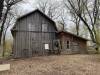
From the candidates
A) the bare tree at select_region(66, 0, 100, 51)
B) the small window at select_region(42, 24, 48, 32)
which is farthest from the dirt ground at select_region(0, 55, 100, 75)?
the bare tree at select_region(66, 0, 100, 51)

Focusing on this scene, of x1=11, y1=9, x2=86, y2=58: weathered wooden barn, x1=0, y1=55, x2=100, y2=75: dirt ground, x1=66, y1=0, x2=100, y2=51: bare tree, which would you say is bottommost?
x1=0, y1=55, x2=100, y2=75: dirt ground

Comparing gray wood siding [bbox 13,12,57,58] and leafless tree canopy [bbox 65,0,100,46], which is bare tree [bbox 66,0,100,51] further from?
gray wood siding [bbox 13,12,57,58]

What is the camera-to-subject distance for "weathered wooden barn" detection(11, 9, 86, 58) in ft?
79.6

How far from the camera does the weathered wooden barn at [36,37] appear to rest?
2427 cm

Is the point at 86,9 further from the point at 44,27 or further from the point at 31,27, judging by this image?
the point at 31,27

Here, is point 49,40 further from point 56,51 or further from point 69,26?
point 69,26

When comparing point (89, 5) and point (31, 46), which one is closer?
point (31, 46)

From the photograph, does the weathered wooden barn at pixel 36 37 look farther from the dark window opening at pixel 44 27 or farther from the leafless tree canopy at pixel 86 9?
the leafless tree canopy at pixel 86 9

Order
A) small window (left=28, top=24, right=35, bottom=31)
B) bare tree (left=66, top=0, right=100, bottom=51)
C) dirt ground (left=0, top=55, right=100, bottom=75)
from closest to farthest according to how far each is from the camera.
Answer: dirt ground (left=0, top=55, right=100, bottom=75)
small window (left=28, top=24, right=35, bottom=31)
bare tree (left=66, top=0, right=100, bottom=51)

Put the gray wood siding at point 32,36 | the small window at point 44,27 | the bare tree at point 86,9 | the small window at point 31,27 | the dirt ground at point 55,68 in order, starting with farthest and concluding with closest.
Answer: the bare tree at point 86,9
the small window at point 44,27
the small window at point 31,27
the gray wood siding at point 32,36
the dirt ground at point 55,68

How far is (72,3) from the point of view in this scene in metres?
32.4

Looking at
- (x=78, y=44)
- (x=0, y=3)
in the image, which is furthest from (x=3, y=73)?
(x=78, y=44)

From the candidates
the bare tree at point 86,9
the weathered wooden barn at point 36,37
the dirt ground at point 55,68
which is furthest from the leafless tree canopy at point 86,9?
the dirt ground at point 55,68

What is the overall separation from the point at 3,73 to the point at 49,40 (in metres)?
14.9
